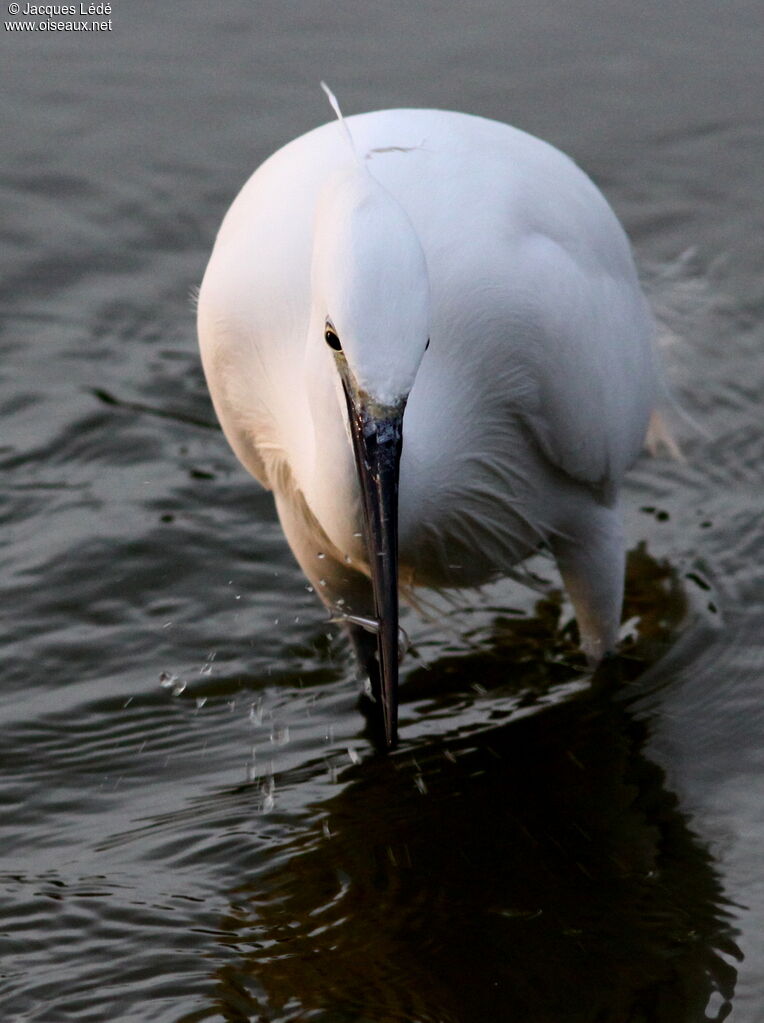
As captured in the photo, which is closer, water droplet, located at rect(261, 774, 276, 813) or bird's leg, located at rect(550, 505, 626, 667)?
water droplet, located at rect(261, 774, 276, 813)

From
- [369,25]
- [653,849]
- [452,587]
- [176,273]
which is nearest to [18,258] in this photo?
[176,273]

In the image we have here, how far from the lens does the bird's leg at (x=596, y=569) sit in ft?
13.6

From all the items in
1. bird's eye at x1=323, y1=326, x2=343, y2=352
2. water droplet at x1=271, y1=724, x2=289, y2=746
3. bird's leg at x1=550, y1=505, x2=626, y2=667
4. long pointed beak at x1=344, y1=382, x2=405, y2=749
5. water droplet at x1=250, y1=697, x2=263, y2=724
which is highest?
bird's eye at x1=323, y1=326, x2=343, y2=352

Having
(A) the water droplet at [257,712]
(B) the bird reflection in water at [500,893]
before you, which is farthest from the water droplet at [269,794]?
(A) the water droplet at [257,712]

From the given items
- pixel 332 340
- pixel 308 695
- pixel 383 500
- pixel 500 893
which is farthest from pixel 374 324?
pixel 308 695

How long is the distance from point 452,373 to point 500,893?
1.19 m

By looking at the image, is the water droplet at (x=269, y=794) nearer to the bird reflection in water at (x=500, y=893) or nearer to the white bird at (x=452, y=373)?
the bird reflection in water at (x=500, y=893)

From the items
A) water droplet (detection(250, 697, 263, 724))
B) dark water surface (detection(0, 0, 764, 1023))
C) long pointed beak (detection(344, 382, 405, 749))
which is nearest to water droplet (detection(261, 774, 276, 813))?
dark water surface (detection(0, 0, 764, 1023))

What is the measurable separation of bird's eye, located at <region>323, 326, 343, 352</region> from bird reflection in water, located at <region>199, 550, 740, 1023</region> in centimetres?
137

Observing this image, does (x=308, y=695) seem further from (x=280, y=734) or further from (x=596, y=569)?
(x=596, y=569)

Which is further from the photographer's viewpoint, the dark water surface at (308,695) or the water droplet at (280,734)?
the water droplet at (280,734)

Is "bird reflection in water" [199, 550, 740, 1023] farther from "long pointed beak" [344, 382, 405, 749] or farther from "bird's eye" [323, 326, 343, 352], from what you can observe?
"bird's eye" [323, 326, 343, 352]

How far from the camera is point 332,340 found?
267 cm

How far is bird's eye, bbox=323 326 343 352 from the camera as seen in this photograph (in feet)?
8.73
